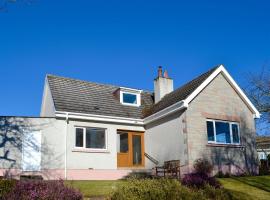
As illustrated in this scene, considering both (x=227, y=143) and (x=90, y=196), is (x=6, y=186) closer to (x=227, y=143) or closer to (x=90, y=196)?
(x=90, y=196)

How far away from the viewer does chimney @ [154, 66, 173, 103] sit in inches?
1095

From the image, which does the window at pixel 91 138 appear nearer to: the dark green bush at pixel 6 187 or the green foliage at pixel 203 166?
the green foliage at pixel 203 166

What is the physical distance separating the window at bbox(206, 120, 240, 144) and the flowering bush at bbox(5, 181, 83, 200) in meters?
12.7

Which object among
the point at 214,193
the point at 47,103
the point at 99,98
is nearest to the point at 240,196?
the point at 214,193

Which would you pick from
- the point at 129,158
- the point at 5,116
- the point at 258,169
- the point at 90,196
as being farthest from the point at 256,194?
the point at 5,116

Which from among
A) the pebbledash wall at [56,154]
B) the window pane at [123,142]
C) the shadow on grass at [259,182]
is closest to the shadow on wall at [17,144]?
the pebbledash wall at [56,154]

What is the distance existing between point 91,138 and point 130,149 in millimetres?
3023

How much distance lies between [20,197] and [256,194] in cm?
1002

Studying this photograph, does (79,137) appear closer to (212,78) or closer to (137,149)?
(137,149)

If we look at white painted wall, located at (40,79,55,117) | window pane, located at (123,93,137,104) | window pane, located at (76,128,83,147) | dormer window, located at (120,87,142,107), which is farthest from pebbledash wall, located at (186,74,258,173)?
white painted wall, located at (40,79,55,117)

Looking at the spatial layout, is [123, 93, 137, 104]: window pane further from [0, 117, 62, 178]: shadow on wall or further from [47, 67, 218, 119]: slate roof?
[0, 117, 62, 178]: shadow on wall

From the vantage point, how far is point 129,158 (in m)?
25.0

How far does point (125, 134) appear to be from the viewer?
25312mm

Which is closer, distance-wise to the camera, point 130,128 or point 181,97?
point 181,97
